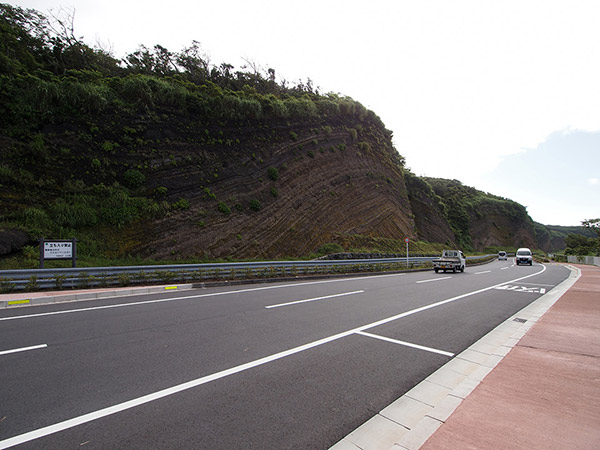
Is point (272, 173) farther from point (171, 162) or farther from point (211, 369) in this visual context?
point (211, 369)

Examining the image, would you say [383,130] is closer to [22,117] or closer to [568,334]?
[22,117]

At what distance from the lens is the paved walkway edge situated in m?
2.66

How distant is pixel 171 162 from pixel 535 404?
2577 centimetres

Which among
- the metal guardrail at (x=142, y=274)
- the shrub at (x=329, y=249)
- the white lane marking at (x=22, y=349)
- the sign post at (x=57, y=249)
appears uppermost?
the sign post at (x=57, y=249)

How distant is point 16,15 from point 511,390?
46.0 meters

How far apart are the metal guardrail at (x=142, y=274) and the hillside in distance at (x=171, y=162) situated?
6.92 metres

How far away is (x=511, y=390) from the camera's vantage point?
3.58m

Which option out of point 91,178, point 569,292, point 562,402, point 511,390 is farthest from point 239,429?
point 91,178

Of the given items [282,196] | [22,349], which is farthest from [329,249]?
[22,349]

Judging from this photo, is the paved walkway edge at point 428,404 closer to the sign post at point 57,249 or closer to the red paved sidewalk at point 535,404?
the red paved sidewalk at point 535,404

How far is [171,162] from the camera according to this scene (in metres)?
24.5

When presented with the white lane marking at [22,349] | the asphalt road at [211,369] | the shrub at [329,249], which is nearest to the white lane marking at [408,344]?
the asphalt road at [211,369]

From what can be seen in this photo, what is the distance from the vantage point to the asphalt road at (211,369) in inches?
111

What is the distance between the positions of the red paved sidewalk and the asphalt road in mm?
802
